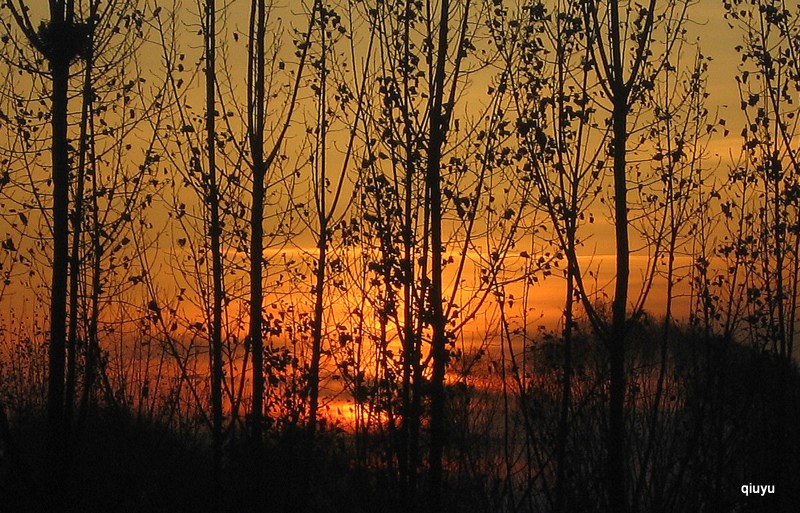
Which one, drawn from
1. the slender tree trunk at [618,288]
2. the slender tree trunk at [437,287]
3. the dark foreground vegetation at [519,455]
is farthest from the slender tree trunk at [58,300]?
the slender tree trunk at [618,288]

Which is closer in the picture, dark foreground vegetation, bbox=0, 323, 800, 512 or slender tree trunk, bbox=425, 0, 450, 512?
slender tree trunk, bbox=425, 0, 450, 512

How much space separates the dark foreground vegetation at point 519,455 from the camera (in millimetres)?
9352

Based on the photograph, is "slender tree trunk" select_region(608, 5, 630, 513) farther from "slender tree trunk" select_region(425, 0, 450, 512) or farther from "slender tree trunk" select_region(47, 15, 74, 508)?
"slender tree trunk" select_region(47, 15, 74, 508)

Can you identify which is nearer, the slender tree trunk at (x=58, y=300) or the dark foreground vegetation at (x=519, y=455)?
the slender tree trunk at (x=58, y=300)

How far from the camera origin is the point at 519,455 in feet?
31.8

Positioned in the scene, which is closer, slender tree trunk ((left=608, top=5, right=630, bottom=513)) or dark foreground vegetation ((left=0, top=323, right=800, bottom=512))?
slender tree trunk ((left=608, top=5, right=630, bottom=513))

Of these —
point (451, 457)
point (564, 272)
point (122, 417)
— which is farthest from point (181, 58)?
point (451, 457)

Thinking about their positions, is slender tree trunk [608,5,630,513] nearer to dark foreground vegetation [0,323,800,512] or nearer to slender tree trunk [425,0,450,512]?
dark foreground vegetation [0,323,800,512]

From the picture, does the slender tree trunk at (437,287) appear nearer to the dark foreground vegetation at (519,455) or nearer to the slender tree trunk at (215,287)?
the dark foreground vegetation at (519,455)

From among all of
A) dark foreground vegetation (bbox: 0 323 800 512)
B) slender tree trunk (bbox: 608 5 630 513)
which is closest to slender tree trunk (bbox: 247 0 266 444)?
dark foreground vegetation (bbox: 0 323 800 512)

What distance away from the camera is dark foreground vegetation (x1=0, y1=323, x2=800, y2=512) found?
9352 millimetres

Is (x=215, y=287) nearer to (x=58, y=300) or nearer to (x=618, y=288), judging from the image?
(x=58, y=300)

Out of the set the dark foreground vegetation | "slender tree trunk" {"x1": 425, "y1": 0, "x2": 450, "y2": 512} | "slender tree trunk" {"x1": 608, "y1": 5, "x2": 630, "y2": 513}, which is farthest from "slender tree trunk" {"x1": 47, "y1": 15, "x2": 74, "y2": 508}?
"slender tree trunk" {"x1": 608, "y1": 5, "x2": 630, "y2": 513}

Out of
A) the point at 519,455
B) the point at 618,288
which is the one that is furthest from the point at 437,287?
the point at 519,455
